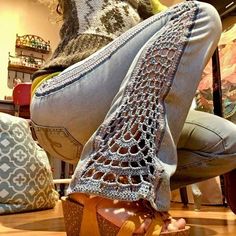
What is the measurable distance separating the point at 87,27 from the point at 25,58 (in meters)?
4.12

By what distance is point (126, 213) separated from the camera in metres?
0.70

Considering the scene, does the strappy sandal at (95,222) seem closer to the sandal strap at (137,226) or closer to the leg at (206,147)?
the sandal strap at (137,226)

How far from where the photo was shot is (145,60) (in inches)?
31.2

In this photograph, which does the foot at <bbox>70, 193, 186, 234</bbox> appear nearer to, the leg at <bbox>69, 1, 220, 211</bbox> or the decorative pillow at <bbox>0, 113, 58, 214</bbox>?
the leg at <bbox>69, 1, 220, 211</bbox>

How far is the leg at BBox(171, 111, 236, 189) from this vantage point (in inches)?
47.6

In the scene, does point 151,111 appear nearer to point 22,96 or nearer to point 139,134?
point 139,134

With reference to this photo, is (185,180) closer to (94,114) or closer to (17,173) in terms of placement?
(94,114)

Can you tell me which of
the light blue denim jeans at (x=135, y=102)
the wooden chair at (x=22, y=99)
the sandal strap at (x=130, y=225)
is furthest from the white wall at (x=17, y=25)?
the sandal strap at (x=130, y=225)

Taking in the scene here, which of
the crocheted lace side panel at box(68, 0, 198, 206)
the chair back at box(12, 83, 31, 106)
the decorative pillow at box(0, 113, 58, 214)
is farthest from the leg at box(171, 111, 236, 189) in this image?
the chair back at box(12, 83, 31, 106)

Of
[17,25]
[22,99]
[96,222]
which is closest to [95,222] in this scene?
[96,222]

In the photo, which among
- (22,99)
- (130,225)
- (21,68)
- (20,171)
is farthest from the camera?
(21,68)

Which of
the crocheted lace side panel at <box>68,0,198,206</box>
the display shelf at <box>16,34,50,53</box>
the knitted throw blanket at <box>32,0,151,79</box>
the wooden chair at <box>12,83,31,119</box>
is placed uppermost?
the knitted throw blanket at <box>32,0,151,79</box>

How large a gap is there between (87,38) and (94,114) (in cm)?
26

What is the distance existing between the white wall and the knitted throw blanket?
12.9ft
